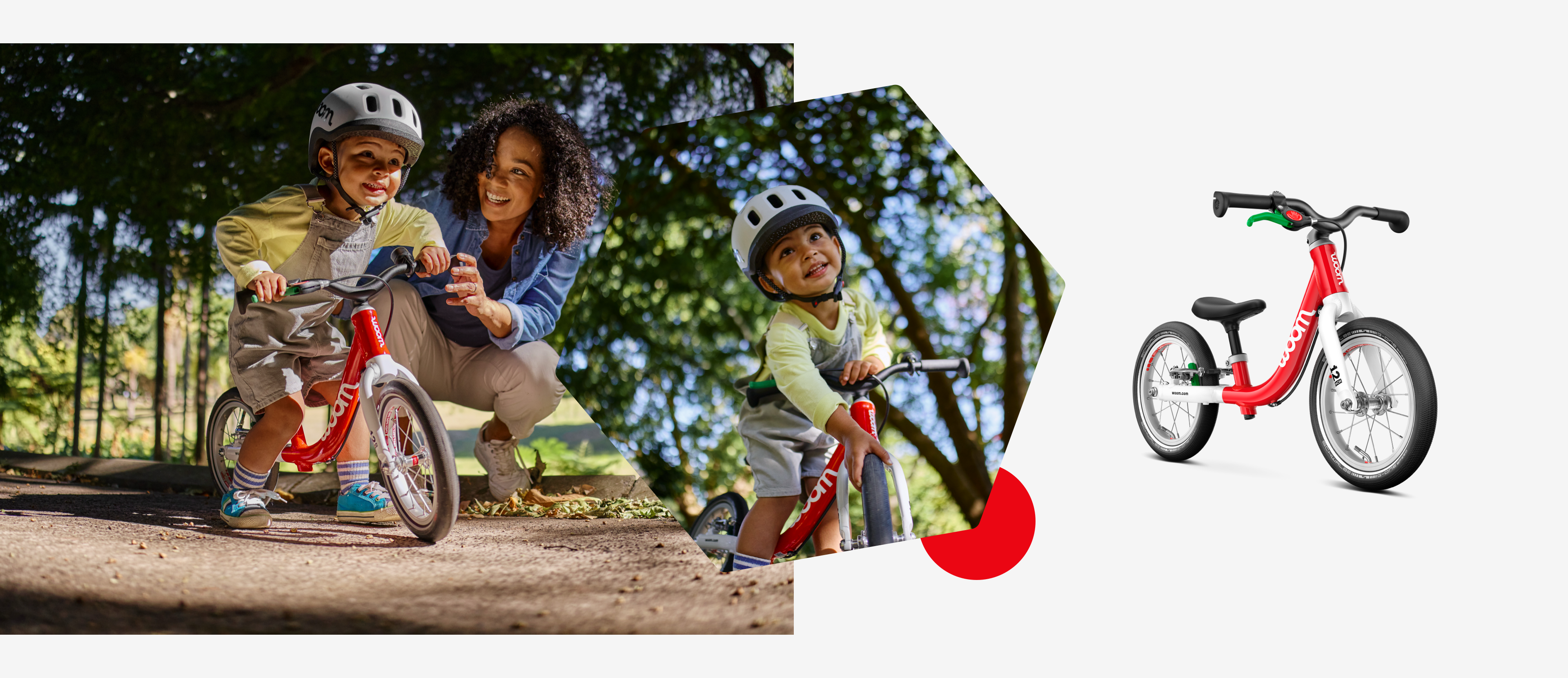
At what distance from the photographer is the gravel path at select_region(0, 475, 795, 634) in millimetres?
4172

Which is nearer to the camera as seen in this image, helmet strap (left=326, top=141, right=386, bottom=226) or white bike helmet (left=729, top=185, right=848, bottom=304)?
white bike helmet (left=729, top=185, right=848, bottom=304)

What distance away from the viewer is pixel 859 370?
3303mm

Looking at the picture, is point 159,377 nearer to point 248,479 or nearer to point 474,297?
point 248,479

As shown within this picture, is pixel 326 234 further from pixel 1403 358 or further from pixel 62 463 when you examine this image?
pixel 1403 358

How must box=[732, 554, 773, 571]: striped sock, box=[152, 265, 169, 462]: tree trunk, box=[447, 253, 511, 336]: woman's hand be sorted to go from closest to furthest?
box=[732, 554, 773, 571]: striped sock → box=[447, 253, 511, 336]: woman's hand → box=[152, 265, 169, 462]: tree trunk

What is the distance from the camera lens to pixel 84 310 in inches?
214

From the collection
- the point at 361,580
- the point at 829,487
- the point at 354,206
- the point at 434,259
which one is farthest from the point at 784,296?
the point at 354,206

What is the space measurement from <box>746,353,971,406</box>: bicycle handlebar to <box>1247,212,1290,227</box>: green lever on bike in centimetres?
169

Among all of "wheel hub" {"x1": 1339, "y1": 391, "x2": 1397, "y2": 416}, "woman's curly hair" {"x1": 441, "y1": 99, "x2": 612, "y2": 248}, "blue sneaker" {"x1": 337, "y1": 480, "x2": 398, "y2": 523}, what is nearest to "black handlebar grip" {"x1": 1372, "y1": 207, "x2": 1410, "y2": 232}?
"wheel hub" {"x1": 1339, "y1": 391, "x2": 1397, "y2": 416}

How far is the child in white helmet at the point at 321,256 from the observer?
471 centimetres

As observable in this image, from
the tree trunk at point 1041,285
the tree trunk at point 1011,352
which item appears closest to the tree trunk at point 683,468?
the tree trunk at point 1011,352

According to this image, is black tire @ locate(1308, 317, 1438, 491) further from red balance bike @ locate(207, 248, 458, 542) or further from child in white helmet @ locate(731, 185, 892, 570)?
red balance bike @ locate(207, 248, 458, 542)

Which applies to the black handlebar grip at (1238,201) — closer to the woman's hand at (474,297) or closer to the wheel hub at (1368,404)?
the wheel hub at (1368,404)

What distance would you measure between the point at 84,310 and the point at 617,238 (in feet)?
11.9
